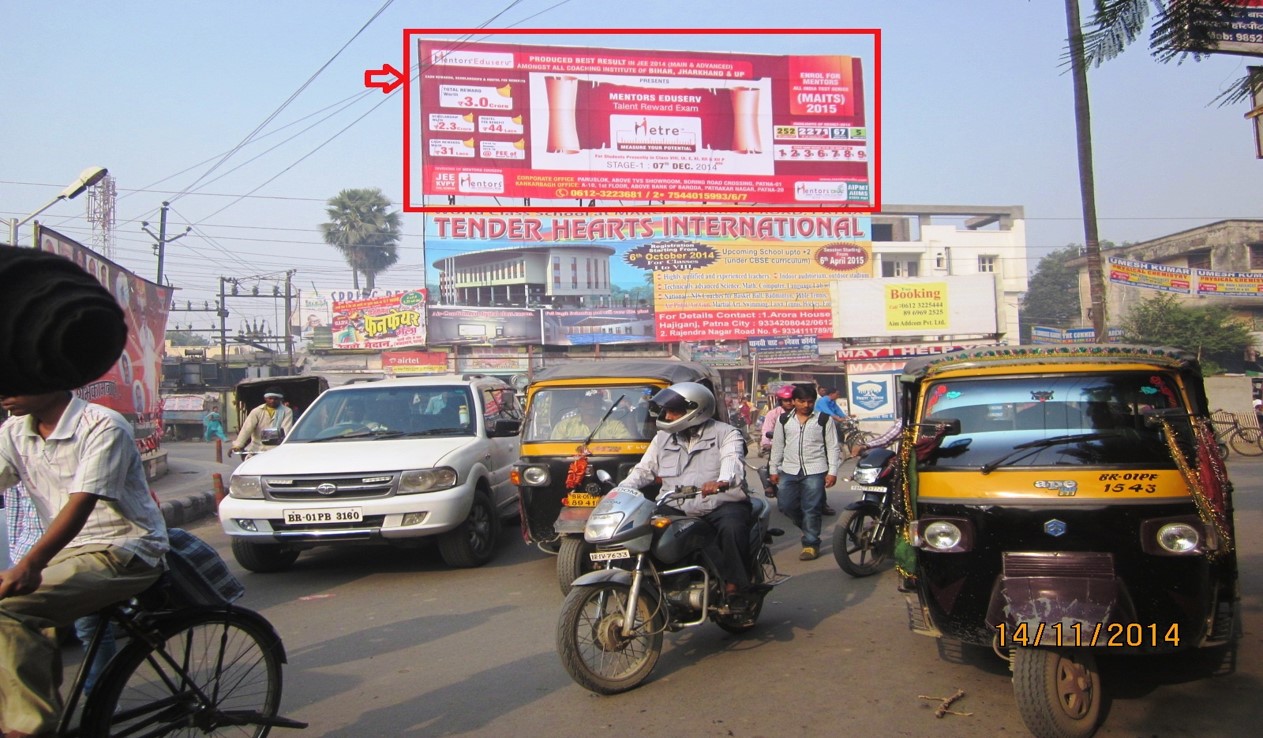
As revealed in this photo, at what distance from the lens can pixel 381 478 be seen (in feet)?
25.6

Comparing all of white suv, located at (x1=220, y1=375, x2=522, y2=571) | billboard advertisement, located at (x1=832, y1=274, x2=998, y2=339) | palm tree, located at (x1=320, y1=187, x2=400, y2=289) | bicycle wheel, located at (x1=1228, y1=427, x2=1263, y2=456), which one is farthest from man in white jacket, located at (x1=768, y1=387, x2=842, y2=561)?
palm tree, located at (x1=320, y1=187, x2=400, y2=289)

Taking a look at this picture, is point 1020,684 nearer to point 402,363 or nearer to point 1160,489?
point 1160,489

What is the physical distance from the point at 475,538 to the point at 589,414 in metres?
1.51

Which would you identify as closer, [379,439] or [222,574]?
[222,574]

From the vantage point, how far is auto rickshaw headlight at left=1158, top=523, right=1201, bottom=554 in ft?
13.1

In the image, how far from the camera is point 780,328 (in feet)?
117

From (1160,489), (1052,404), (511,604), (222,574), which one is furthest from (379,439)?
(1160,489)

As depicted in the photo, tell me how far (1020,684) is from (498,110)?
30.6 meters

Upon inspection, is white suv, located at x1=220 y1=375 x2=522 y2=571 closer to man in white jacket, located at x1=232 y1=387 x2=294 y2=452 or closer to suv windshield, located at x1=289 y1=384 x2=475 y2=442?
suv windshield, located at x1=289 y1=384 x2=475 y2=442

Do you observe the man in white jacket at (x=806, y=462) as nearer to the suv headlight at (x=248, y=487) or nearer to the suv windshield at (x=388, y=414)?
the suv windshield at (x=388, y=414)

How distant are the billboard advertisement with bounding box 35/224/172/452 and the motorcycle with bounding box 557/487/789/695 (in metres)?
10.8

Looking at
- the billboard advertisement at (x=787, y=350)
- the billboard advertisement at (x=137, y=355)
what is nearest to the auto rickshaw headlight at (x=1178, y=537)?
the billboard advertisement at (x=137, y=355)

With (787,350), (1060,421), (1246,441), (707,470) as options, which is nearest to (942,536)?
(1060,421)

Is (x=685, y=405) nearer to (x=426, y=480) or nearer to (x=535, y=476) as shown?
(x=535, y=476)
